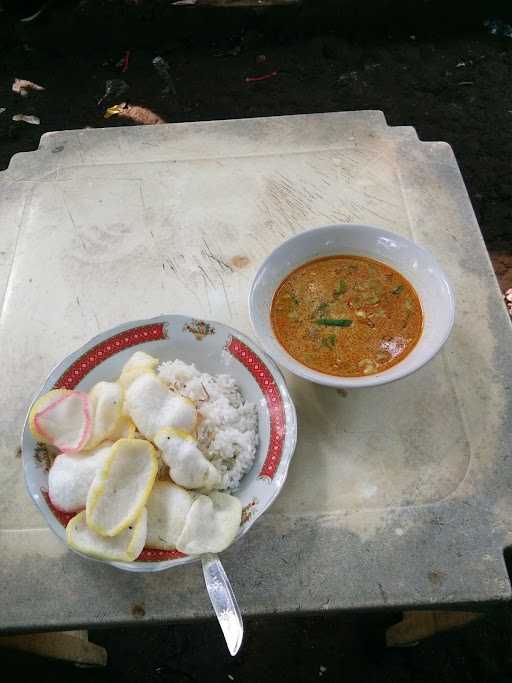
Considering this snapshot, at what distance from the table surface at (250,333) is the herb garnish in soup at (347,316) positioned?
0.12 metres

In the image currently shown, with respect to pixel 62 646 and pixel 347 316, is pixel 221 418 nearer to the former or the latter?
pixel 347 316

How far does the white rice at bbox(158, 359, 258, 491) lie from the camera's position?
1.13 meters

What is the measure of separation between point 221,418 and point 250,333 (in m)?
0.36

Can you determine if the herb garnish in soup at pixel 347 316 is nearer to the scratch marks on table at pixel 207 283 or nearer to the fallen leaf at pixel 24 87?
the scratch marks on table at pixel 207 283

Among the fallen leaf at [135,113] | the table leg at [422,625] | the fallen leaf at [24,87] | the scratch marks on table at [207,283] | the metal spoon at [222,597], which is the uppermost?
the scratch marks on table at [207,283]

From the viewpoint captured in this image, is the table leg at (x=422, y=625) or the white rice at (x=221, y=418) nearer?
the white rice at (x=221, y=418)

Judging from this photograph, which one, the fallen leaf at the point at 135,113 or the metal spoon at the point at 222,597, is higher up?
the metal spoon at the point at 222,597

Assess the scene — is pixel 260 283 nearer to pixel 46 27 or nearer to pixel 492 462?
pixel 492 462

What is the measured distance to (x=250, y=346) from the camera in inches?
49.3

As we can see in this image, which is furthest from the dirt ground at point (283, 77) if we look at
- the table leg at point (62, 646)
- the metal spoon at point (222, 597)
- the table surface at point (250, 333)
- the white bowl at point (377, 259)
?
Result: the table leg at point (62, 646)

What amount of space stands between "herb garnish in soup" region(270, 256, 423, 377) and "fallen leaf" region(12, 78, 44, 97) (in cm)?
352

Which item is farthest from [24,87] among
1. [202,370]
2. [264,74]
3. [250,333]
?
[202,370]

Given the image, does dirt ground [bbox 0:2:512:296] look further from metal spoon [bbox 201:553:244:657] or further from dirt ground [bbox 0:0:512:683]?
metal spoon [bbox 201:553:244:657]

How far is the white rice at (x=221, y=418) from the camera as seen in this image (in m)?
1.13
